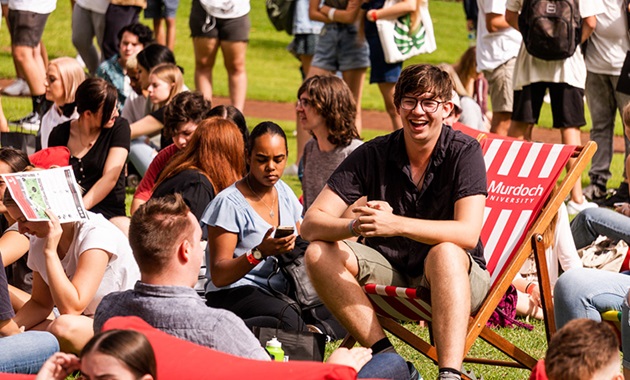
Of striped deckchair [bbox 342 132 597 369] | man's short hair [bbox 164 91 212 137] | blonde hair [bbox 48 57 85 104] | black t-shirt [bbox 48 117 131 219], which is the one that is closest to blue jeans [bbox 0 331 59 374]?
striped deckchair [bbox 342 132 597 369]

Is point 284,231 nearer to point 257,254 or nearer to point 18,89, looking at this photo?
point 257,254

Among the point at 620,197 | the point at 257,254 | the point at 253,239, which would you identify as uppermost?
the point at 257,254

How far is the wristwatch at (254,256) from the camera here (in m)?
5.47

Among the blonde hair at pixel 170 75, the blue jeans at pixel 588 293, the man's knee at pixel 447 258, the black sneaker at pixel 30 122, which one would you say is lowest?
the black sneaker at pixel 30 122

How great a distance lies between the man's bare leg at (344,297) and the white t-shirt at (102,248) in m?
1.02

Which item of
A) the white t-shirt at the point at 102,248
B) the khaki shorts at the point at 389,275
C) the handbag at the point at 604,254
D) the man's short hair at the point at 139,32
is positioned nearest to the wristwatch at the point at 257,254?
the khaki shorts at the point at 389,275

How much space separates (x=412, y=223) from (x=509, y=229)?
3.70 feet

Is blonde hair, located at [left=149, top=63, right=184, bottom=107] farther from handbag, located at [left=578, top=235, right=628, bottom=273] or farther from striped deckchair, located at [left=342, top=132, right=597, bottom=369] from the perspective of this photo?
handbag, located at [left=578, top=235, right=628, bottom=273]

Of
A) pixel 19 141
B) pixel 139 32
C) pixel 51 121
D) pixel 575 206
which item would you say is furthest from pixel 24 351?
pixel 139 32

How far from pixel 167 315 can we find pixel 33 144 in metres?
5.51

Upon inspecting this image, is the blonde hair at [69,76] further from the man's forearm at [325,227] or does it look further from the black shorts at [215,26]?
the man's forearm at [325,227]

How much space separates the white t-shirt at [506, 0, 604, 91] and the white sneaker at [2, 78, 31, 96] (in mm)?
6101

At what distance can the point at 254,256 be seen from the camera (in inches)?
216

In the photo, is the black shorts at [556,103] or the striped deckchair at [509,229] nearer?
the striped deckchair at [509,229]
